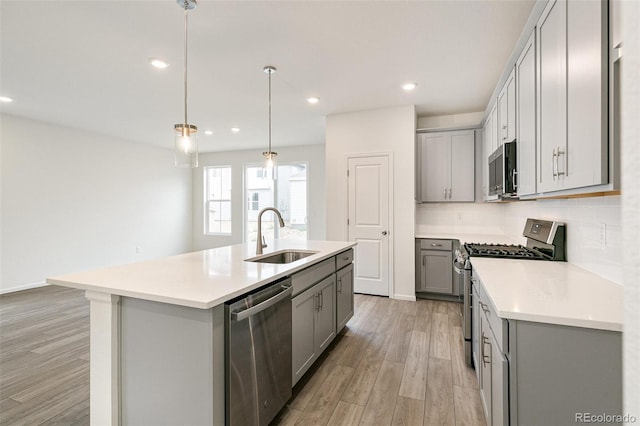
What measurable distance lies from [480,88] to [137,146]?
653 cm

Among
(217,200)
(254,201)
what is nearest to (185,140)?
(254,201)

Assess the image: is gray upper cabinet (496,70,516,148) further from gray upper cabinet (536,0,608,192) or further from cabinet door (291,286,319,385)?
cabinet door (291,286,319,385)

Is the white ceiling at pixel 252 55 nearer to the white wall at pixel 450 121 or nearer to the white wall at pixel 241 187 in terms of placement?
the white wall at pixel 450 121

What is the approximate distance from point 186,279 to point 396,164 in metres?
3.34

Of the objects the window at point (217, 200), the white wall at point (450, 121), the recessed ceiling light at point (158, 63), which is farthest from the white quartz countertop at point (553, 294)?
the window at point (217, 200)

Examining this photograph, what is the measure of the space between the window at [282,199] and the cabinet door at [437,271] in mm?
3443

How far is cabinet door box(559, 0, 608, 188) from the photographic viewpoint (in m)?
1.20

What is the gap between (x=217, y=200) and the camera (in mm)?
7930

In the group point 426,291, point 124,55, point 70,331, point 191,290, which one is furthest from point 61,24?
point 426,291

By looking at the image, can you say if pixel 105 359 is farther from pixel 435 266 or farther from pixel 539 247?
pixel 435 266

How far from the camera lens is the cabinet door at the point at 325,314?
2.44 m

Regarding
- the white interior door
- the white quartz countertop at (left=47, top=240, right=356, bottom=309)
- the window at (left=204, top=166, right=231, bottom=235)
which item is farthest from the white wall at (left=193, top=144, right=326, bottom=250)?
the white quartz countertop at (left=47, top=240, right=356, bottom=309)

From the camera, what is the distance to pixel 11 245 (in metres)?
4.61

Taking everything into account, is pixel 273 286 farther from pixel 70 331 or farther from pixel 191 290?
pixel 70 331
